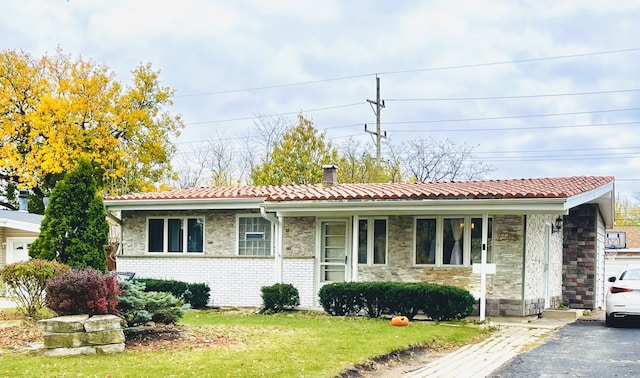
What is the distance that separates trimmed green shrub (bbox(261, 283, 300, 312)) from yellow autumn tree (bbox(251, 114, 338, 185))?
14496 mm

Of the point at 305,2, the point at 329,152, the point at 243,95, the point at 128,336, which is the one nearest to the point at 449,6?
the point at 305,2

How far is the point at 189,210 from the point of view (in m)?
18.8

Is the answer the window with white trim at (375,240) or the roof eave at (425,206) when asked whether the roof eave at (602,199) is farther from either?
A: the window with white trim at (375,240)

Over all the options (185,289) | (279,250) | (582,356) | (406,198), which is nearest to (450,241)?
(406,198)

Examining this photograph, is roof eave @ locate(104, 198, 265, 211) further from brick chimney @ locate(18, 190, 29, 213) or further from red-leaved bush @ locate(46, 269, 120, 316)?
brick chimney @ locate(18, 190, 29, 213)

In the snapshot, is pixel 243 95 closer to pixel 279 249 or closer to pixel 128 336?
pixel 279 249

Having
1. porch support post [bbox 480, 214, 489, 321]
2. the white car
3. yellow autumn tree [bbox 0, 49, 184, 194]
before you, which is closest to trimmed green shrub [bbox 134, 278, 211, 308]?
porch support post [bbox 480, 214, 489, 321]

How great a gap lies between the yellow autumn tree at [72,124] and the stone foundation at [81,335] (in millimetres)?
22876

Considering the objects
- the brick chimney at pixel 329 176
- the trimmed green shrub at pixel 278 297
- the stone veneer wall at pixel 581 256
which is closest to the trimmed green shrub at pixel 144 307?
the trimmed green shrub at pixel 278 297

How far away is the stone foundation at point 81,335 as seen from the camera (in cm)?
909

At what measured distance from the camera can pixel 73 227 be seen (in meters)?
13.8

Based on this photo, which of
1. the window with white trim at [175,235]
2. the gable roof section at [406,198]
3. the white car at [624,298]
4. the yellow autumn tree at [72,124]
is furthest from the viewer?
the yellow autumn tree at [72,124]

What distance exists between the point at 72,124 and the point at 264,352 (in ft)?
83.3

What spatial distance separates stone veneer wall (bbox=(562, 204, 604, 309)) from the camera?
64.6ft
